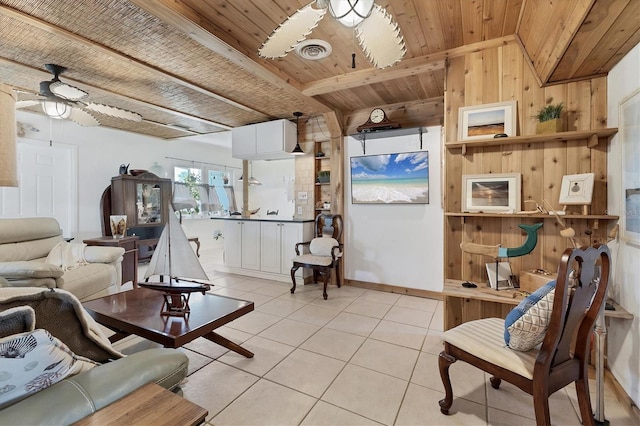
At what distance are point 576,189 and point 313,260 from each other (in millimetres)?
2700

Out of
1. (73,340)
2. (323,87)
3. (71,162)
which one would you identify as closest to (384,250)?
(323,87)

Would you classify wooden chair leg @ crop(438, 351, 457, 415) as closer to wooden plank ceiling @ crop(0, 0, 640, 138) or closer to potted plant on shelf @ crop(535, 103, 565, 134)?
potted plant on shelf @ crop(535, 103, 565, 134)

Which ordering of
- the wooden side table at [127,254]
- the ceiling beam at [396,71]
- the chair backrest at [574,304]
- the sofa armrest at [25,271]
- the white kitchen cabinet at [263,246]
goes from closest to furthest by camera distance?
the chair backrest at [574,304], the sofa armrest at [25,271], the ceiling beam at [396,71], the wooden side table at [127,254], the white kitchen cabinet at [263,246]

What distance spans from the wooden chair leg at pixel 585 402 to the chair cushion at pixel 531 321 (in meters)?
0.38

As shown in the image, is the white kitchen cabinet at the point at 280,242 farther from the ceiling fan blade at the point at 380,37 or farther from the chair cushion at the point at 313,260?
the ceiling fan blade at the point at 380,37

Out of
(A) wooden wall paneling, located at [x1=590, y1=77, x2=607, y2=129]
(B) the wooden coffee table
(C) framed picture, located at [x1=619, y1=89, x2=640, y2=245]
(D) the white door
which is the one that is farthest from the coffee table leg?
(D) the white door

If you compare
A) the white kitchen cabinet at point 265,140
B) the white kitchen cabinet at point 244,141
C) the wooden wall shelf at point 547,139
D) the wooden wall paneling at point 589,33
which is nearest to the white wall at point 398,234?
the white kitchen cabinet at point 265,140

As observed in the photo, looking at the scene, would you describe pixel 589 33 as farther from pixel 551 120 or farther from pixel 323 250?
pixel 323 250

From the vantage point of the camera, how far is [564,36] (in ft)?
5.64

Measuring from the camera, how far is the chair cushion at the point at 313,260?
149 inches

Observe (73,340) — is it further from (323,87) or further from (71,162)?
(71,162)

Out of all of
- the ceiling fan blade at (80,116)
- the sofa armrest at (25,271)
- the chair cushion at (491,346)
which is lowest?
the chair cushion at (491,346)

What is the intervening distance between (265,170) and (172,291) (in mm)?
4920

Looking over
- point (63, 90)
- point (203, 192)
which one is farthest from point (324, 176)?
point (203, 192)
